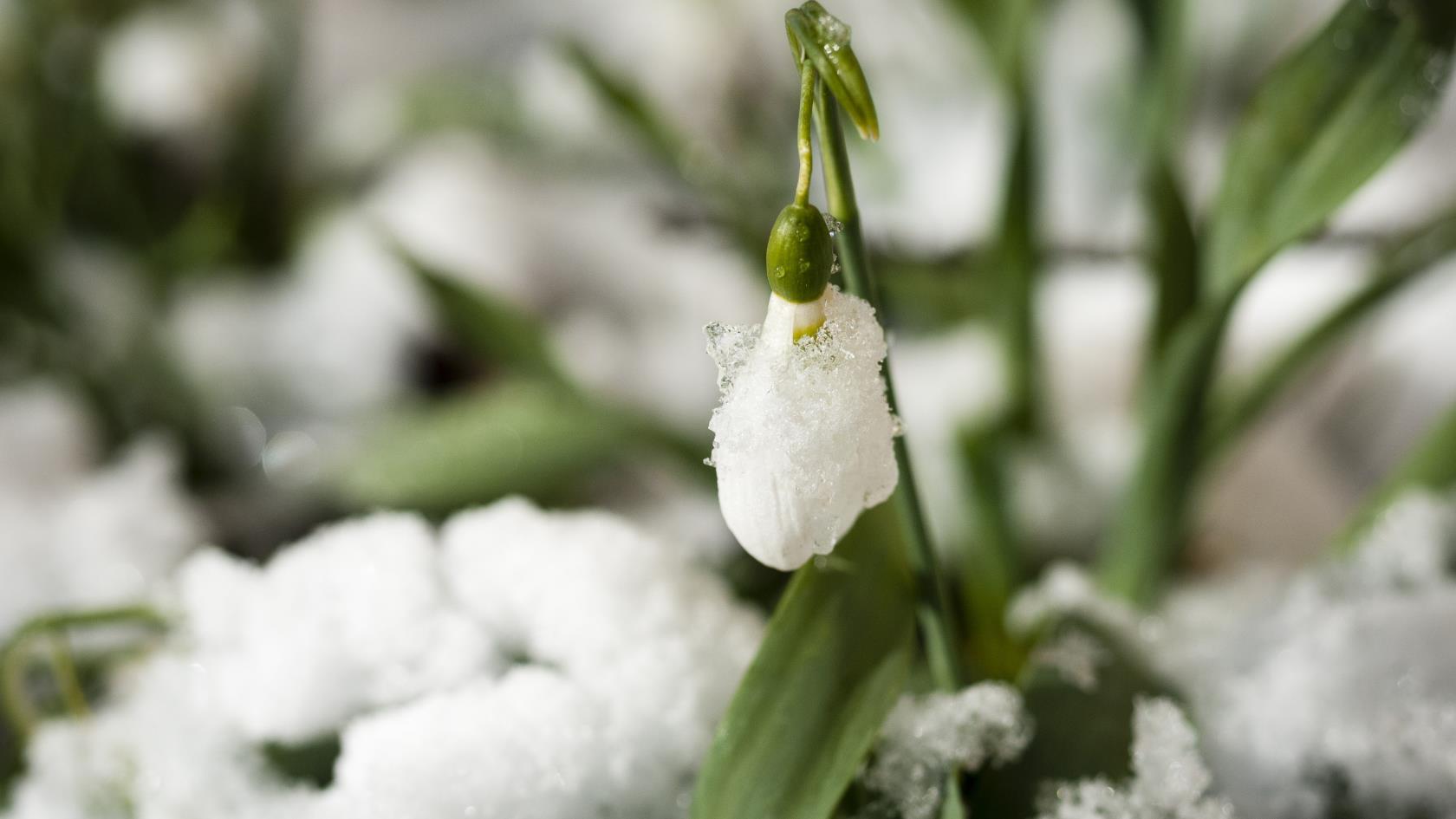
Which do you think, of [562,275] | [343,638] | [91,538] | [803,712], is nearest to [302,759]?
[343,638]

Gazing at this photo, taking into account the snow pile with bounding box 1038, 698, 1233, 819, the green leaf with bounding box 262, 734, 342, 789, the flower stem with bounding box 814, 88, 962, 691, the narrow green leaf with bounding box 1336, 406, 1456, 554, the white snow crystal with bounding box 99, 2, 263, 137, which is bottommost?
the snow pile with bounding box 1038, 698, 1233, 819

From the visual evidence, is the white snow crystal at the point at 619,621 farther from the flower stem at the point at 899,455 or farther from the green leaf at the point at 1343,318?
the green leaf at the point at 1343,318

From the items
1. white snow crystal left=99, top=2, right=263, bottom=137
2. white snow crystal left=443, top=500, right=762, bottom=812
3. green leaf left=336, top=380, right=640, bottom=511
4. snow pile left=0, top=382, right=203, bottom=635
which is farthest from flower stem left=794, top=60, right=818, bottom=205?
white snow crystal left=99, top=2, right=263, bottom=137

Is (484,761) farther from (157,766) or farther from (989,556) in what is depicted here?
(989,556)

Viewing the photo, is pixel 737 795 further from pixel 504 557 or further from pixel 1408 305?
pixel 1408 305

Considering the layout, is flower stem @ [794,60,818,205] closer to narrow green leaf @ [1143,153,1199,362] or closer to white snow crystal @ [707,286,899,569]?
white snow crystal @ [707,286,899,569]

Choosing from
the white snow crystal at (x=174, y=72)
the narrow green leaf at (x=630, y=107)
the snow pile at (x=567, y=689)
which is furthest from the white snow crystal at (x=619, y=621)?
the white snow crystal at (x=174, y=72)
